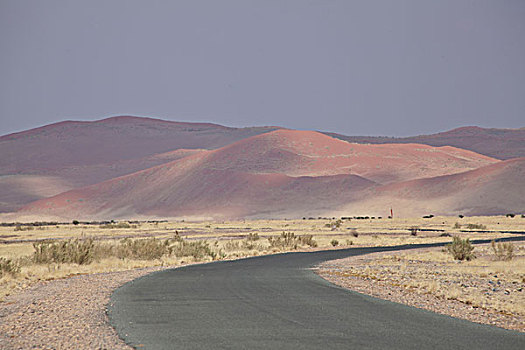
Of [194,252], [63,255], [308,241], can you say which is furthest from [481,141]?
[63,255]

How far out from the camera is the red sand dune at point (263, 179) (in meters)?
122

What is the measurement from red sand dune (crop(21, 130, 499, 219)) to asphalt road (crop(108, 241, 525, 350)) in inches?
3893

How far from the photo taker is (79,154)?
174 m

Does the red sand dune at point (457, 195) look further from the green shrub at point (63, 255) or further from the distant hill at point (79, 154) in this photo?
the green shrub at point (63, 255)

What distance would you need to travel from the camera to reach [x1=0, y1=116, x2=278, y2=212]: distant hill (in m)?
148

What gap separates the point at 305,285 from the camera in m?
17.5

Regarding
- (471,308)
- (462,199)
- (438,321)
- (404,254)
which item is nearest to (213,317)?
(438,321)

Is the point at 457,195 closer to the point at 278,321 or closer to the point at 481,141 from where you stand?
the point at 481,141

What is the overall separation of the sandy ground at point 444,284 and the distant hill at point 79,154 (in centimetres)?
12154

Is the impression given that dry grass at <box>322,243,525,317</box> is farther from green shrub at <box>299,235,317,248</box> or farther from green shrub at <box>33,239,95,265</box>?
green shrub at <box>33,239,95,265</box>

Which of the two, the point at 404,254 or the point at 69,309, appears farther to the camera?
the point at 404,254

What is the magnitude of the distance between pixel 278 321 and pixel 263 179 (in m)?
120

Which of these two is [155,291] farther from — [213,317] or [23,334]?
[23,334]

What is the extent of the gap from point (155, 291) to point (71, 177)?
146m
